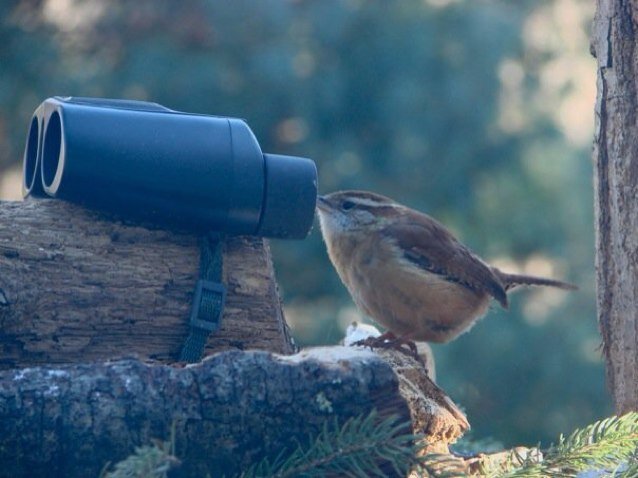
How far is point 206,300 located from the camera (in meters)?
1.94

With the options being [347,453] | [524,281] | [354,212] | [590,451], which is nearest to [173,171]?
[347,453]

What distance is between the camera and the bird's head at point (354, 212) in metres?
3.64

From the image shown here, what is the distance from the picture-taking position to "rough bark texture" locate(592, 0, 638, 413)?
7.11 ft

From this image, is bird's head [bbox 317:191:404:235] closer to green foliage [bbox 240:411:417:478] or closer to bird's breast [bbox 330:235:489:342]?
bird's breast [bbox 330:235:489:342]

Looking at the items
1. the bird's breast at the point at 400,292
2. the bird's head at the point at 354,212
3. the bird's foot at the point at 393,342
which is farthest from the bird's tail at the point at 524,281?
the bird's foot at the point at 393,342

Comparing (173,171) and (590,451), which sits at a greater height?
(173,171)

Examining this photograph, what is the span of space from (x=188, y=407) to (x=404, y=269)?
2.19m

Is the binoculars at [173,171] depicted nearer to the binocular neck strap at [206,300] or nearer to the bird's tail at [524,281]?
the binocular neck strap at [206,300]

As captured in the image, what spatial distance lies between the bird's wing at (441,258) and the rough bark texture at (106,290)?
62.9 inches

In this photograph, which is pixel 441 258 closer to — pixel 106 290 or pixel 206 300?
pixel 206 300

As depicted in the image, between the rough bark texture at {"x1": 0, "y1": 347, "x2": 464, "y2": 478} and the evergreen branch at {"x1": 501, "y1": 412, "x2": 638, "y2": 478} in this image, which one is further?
the evergreen branch at {"x1": 501, "y1": 412, "x2": 638, "y2": 478}

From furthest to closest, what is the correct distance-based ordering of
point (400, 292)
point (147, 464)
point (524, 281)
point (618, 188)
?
point (524, 281) < point (400, 292) < point (618, 188) < point (147, 464)

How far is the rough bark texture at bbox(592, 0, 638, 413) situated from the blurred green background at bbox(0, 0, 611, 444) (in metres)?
5.51

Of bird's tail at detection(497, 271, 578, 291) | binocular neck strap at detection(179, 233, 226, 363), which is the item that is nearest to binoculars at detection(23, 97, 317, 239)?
binocular neck strap at detection(179, 233, 226, 363)
